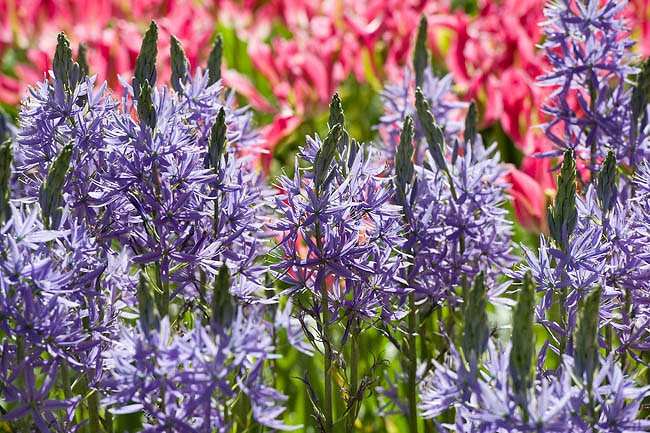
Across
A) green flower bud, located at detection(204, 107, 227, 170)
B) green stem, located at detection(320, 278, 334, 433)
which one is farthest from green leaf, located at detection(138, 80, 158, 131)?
green stem, located at detection(320, 278, 334, 433)

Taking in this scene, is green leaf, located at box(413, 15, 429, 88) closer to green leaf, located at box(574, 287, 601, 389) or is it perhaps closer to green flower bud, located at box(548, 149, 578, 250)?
green flower bud, located at box(548, 149, 578, 250)

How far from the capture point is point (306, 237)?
44.4 inches

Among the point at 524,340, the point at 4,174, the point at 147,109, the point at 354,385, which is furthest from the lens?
the point at 354,385

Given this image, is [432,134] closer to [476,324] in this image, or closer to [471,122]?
[471,122]

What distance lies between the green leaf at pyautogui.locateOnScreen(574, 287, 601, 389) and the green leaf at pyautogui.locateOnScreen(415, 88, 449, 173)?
455 mm

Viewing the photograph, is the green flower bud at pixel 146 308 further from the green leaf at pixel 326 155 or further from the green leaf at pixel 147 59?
the green leaf at pixel 147 59

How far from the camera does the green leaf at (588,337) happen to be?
2.90 feet

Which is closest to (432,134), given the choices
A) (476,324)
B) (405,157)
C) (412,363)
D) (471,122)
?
(405,157)

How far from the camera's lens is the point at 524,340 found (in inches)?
34.0

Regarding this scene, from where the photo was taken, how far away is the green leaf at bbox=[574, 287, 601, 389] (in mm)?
883

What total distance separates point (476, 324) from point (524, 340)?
67mm

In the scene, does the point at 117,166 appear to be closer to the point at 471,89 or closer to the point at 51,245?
the point at 51,245

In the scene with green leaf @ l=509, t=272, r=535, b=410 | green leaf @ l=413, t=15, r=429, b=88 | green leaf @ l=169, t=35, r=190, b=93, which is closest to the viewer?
green leaf @ l=509, t=272, r=535, b=410

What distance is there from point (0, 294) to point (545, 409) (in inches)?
21.8
